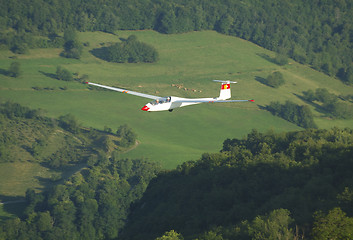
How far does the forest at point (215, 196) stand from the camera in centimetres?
8325

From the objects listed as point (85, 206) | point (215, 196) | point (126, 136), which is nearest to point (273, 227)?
point (215, 196)

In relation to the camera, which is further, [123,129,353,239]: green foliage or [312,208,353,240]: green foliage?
[123,129,353,239]: green foliage

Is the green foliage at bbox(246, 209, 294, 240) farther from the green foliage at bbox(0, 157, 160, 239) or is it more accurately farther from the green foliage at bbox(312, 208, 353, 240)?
the green foliage at bbox(0, 157, 160, 239)

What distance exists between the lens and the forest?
273 ft

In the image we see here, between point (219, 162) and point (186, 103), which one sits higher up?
point (186, 103)

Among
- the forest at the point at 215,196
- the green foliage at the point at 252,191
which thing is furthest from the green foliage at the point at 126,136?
the green foliage at the point at 252,191

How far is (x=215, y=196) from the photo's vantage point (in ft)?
355

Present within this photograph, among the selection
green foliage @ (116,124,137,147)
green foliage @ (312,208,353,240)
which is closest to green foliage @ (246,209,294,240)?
green foliage @ (312,208,353,240)

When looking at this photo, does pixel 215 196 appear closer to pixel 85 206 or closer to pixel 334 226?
pixel 334 226

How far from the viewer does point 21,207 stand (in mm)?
167125

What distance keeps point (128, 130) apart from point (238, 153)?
69.3 metres

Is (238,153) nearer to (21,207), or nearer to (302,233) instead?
(302,233)

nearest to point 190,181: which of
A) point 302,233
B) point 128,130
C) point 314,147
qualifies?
point 314,147

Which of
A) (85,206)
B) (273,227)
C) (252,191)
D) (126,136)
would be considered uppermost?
(273,227)
